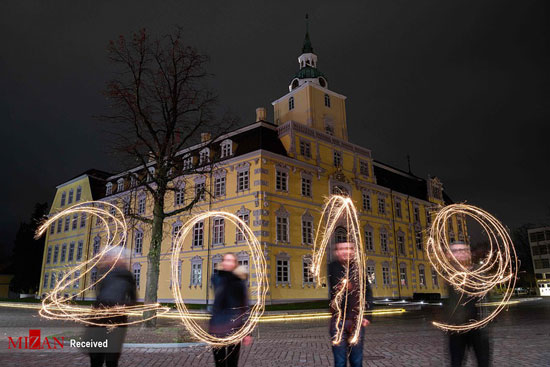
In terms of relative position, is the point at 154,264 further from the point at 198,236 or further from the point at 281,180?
the point at 198,236

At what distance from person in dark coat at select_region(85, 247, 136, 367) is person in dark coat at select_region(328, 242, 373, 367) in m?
3.61

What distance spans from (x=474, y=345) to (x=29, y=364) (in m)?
9.46

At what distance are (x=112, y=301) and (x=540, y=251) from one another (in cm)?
8411

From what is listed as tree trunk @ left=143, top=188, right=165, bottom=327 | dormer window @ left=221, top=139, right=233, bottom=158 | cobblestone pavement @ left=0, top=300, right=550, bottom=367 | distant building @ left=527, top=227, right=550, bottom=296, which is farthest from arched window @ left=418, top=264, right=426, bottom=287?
tree trunk @ left=143, top=188, right=165, bottom=327

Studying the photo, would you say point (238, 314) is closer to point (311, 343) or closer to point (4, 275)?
point (311, 343)

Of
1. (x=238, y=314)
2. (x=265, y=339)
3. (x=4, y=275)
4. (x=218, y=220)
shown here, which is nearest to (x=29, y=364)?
(x=238, y=314)

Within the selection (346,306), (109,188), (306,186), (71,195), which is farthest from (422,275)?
(71,195)

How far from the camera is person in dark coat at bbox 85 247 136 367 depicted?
21.0ft

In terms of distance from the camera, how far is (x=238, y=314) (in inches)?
241

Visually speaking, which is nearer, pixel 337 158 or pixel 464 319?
pixel 464 319

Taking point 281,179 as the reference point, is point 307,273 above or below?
below

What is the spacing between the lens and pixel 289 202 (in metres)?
33.4

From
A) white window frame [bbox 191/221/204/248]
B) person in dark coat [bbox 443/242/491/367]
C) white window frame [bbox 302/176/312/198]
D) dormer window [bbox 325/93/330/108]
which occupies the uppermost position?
dormer window [bbox 325/93/330/108]

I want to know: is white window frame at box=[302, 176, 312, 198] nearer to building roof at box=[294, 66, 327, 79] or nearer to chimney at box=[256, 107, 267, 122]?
chimney at box=[256, 107, 267, 122]
